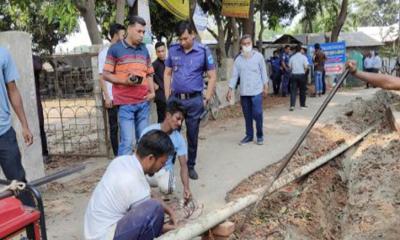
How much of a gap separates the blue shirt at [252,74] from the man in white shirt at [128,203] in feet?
15.3

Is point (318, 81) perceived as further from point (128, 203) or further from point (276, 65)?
point (128, 203)

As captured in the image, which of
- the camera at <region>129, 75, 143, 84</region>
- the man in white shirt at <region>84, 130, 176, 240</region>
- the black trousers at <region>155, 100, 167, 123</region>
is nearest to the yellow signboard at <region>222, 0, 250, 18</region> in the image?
the black trousers at <region>155, 100, 167, 123</region>

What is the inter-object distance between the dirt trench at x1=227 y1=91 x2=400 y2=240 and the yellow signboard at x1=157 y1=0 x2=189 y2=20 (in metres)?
3.66

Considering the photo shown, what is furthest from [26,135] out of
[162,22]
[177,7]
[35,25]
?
[35,25]

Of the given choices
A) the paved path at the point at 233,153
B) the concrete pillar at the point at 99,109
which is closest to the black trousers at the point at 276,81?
the paved path at the point at 233,153

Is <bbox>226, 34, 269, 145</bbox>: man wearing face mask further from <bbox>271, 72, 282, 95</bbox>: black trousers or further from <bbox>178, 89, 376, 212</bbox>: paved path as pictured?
<bbox>271, 72, 282, 95</bbox>: black trousers

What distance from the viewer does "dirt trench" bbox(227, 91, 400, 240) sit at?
13.8 ft

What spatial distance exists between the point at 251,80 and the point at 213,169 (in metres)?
1.83

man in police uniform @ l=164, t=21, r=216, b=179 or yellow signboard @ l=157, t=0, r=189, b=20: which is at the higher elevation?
yellow signboard @ l=157, t=0, r=189, b=20

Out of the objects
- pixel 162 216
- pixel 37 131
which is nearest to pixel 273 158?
pixel 37 131

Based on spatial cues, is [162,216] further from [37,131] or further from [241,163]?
[241,163]

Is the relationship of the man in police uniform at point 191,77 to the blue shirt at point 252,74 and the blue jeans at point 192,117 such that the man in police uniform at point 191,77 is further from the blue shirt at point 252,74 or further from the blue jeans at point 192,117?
the blue shirt at point 252,74

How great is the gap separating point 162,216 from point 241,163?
3676 millimetres

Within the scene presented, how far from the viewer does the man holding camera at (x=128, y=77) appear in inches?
206
